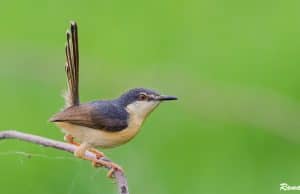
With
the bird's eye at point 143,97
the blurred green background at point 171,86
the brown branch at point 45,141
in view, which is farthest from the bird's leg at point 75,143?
the blurred green background at point 171,86

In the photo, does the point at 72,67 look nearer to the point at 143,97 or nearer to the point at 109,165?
the point at 143,97

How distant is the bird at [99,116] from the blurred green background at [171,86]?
0.94 m

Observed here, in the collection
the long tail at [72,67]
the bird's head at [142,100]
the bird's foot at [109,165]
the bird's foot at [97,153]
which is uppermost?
the long tail at [72,67]

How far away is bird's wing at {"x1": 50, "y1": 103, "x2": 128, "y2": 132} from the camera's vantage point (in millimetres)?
5043

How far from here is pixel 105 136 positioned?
16.5ft

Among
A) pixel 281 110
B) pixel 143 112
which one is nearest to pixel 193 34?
pixel 281 110

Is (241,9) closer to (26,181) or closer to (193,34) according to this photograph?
(193,34)

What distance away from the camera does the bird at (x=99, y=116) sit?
5043 millimetres

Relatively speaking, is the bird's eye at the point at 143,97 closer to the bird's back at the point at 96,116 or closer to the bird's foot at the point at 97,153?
the bird's back at the point at 96,116

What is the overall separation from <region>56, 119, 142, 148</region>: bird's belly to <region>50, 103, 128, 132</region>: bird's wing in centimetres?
2

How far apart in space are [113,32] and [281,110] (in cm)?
330

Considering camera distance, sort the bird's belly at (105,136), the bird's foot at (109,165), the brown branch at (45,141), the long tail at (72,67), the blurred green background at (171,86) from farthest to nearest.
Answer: the blurred green background at (171,86) → the long tail at (72,67) → the bird's belly at (105,136) → the bird's foot at (109,165) → the brown branch at (45,141)

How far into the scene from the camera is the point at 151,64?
9.84 metres

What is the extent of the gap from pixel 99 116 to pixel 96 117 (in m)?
0.02
